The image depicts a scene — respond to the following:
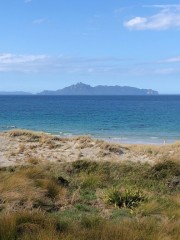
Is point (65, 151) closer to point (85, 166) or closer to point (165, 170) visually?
point (85, 166)

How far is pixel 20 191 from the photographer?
1082 cm

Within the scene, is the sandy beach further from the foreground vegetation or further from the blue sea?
the blue sea

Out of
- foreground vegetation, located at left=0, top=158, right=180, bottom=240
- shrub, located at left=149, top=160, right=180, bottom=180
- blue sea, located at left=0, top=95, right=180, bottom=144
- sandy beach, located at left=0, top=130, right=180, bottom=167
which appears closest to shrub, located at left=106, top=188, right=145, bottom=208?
foreground vegetation, located at left=0, top=158, right=180, bottom=240

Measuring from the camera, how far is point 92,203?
11.0 metres

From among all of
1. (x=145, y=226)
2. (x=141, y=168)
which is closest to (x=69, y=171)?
(x=141, y=168)

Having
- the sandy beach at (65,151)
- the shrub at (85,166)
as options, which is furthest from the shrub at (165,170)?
the sandy beach at (65,151)

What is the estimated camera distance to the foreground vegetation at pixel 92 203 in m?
7.21

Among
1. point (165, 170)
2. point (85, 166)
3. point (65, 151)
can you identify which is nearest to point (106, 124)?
point (65, 151)

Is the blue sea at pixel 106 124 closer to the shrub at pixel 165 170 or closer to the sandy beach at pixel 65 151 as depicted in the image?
the sandy beach at pixel 65 151

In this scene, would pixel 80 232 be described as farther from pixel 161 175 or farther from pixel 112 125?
pixel 112 125

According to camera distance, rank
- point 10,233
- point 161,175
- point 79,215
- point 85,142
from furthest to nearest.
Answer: point 85,142 → point 161,175 → point 79,215 → point 10,233

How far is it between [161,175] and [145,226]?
320 inches

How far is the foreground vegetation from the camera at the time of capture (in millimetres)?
7207

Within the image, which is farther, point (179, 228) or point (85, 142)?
point (85, 142)
